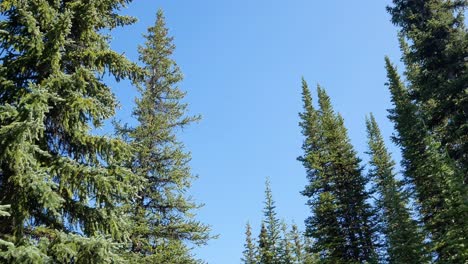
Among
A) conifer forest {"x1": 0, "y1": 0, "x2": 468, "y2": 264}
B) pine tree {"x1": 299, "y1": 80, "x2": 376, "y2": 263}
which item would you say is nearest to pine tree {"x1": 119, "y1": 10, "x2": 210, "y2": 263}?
conifer forest {"x1": 0, "y1": 0, "x2": 468, "y2": 264}

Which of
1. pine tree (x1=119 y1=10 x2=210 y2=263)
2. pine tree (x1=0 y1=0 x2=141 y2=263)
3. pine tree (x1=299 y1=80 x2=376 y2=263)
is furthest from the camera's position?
pine tree (x1=299 y1=80 x2=376 y2=263)

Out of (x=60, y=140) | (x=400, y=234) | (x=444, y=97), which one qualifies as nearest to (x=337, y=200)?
(x=400, y=234)

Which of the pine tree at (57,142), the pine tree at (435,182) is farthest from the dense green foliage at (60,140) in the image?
the pine tree at (435,182)

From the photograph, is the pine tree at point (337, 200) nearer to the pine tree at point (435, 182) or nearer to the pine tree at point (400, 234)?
the pine tree at point (400, 234)

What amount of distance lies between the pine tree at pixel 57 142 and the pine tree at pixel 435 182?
18387mm

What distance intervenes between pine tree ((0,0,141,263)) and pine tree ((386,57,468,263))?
60.3 ft

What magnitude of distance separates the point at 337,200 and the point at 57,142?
72.0 ft

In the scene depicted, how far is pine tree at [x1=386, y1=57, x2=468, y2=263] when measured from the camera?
67.8 feet

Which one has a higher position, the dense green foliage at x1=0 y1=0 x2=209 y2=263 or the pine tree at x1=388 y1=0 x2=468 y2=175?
the pine tree at x1=388 y1=0 x2=468 y2=175

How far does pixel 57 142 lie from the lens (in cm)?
974

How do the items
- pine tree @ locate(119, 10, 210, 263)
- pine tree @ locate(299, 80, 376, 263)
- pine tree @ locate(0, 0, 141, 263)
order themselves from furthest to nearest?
pine tree @ locate(299, 80, 376, 263) → pine tree @ locate(119, 10, 210, 263) → pine tree @ locate(0, 0, 141, 263)

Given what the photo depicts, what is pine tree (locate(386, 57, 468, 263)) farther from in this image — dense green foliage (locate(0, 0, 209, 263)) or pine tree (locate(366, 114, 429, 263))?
dense green foliage (locate(0, 0, 209, 263))

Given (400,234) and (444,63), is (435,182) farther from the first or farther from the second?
(444,63)

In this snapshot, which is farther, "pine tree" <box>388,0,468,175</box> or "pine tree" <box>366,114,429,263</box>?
"pine tree" <box>366,114,429,263</box>
